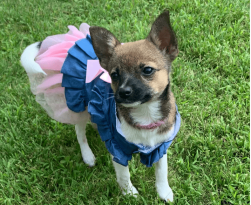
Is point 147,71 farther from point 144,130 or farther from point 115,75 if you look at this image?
point 144,130

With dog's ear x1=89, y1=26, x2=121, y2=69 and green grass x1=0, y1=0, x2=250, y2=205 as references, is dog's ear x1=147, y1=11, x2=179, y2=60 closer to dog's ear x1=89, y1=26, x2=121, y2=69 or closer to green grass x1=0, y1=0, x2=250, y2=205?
dog's ear x1=89, y1=26, x2=121, y2=69

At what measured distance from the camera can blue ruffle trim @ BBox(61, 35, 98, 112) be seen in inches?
105

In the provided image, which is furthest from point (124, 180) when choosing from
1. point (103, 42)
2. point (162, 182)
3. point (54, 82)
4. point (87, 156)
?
point (103, 42)

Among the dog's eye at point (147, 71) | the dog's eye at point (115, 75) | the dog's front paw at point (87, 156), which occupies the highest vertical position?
the dog's eye at point (147, 71)

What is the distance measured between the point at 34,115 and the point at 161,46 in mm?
2161

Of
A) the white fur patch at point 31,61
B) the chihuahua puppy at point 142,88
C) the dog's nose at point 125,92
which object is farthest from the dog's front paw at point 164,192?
the white fur patch at point 31,61

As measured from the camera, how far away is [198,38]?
4.39 metres

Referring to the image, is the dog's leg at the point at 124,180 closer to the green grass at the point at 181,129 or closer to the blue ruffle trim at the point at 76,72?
the green grass at the point at 181,129

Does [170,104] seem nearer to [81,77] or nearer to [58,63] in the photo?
[81,77]

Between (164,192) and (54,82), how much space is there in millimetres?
1459

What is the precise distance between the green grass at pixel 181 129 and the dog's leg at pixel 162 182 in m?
0.07

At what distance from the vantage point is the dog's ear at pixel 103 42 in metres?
2.28

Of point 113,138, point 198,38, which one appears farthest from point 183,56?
point 113,138

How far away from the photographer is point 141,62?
2090 mm
